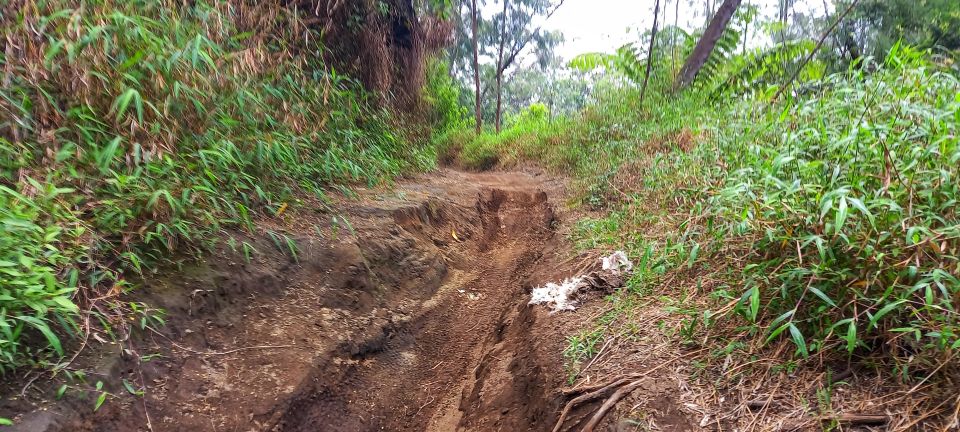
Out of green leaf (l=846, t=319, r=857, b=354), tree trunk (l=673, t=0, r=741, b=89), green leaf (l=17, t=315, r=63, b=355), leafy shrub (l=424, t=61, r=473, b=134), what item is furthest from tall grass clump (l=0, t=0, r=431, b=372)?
tree trunk (l=673, t=0, r=741, b=89)

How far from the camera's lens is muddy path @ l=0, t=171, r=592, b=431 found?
2240 millimetres

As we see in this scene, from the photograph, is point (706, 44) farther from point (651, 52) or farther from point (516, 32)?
point (516, 32)

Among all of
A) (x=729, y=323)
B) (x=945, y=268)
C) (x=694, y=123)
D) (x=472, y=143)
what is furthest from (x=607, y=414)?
(x=472, y=143)

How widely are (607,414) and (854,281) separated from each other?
1187 mm

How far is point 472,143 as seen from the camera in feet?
44.8

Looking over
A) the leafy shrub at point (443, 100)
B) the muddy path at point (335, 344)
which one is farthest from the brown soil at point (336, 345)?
the leafy shrub at point (443, 100)

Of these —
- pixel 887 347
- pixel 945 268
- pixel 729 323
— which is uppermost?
pixel 945 268

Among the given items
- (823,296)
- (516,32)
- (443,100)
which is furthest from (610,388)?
(516,32)

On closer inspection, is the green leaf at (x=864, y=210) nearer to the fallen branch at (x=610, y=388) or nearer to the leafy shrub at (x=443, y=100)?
the fallen branch at (x=610, y=388)

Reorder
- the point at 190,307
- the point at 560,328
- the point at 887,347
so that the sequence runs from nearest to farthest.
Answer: the point at 887,347
the point at 190,307
the point at 560,328

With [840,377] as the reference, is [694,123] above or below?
above

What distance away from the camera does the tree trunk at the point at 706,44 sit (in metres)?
8.31

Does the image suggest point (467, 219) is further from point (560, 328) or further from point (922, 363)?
point (922, 363)

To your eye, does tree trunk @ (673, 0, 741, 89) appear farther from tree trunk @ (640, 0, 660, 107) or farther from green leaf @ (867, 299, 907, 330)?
green leaf @ (867, 299, 907, 330)
